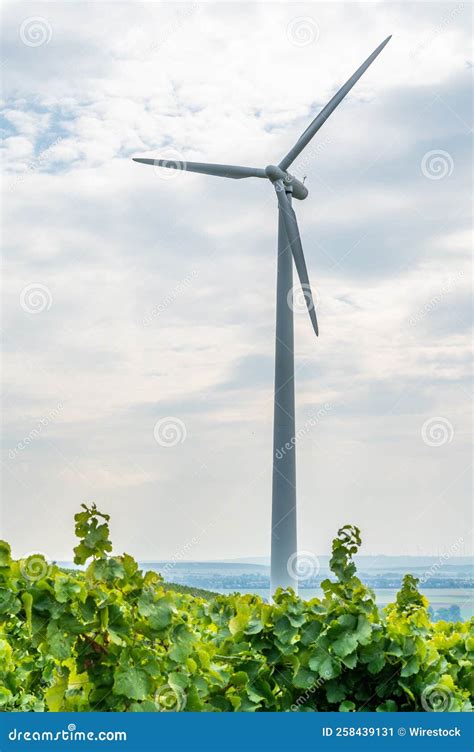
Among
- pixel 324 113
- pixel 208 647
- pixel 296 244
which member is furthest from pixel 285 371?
pixel 208 647

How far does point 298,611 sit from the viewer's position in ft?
20.6

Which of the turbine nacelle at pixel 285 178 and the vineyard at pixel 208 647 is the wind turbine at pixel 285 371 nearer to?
the turbine nacelle at pixel 285 178

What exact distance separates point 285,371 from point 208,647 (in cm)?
1124

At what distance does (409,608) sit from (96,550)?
4.49 m

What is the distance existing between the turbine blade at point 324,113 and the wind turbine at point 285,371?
2cm

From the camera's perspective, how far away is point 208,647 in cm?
615

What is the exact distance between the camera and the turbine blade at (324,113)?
19719 millimetres

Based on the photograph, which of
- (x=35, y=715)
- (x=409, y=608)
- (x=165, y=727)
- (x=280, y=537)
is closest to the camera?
(x=165, y=727)

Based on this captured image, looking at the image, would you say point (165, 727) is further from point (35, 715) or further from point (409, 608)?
point (409, 608)

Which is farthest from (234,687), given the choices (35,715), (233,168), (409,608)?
(233,168)

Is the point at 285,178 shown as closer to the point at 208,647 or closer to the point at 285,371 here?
the point at 285,371

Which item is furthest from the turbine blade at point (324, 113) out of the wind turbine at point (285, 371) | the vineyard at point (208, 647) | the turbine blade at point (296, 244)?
the vineyard at point (208, 647)

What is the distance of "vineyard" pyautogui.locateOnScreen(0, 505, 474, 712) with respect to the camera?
518 cm

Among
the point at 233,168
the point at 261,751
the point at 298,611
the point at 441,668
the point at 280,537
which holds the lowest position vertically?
the point at 261,751
